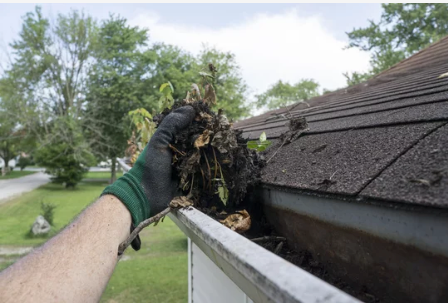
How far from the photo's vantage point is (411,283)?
29.7 inches

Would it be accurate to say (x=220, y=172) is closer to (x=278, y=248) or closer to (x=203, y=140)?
(x=203, y=140)

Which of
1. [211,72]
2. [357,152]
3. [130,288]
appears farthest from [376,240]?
[130,288]

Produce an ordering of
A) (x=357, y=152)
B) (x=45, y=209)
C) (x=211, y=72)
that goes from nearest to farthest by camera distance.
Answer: (x=357, y=152) → (x=211, y=72) → (x=45, y=209)

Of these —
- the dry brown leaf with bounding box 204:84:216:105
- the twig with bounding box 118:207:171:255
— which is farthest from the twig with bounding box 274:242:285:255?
the dry brown leaf with bounding box 204:84:216:105

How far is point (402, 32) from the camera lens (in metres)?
20.9

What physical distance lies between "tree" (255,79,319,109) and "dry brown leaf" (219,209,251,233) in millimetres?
44820

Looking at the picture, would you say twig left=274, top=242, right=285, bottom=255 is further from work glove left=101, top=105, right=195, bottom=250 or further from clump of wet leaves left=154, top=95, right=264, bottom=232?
work glove left=101, top=105, right=195, bottom=250

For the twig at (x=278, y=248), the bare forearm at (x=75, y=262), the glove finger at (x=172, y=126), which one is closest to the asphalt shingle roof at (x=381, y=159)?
the twig at (x=278, y=248)

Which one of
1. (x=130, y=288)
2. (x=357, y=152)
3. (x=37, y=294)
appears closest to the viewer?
(x=37, y=294)

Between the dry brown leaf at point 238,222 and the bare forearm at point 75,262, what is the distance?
1.41ft

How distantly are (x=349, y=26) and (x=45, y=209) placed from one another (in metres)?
20.8

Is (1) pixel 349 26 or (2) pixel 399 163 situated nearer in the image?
(2) pixel 399 163

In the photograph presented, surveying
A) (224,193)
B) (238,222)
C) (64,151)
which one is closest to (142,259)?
(224,193)

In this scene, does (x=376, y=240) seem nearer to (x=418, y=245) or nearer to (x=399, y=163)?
(x=418, y=245)
